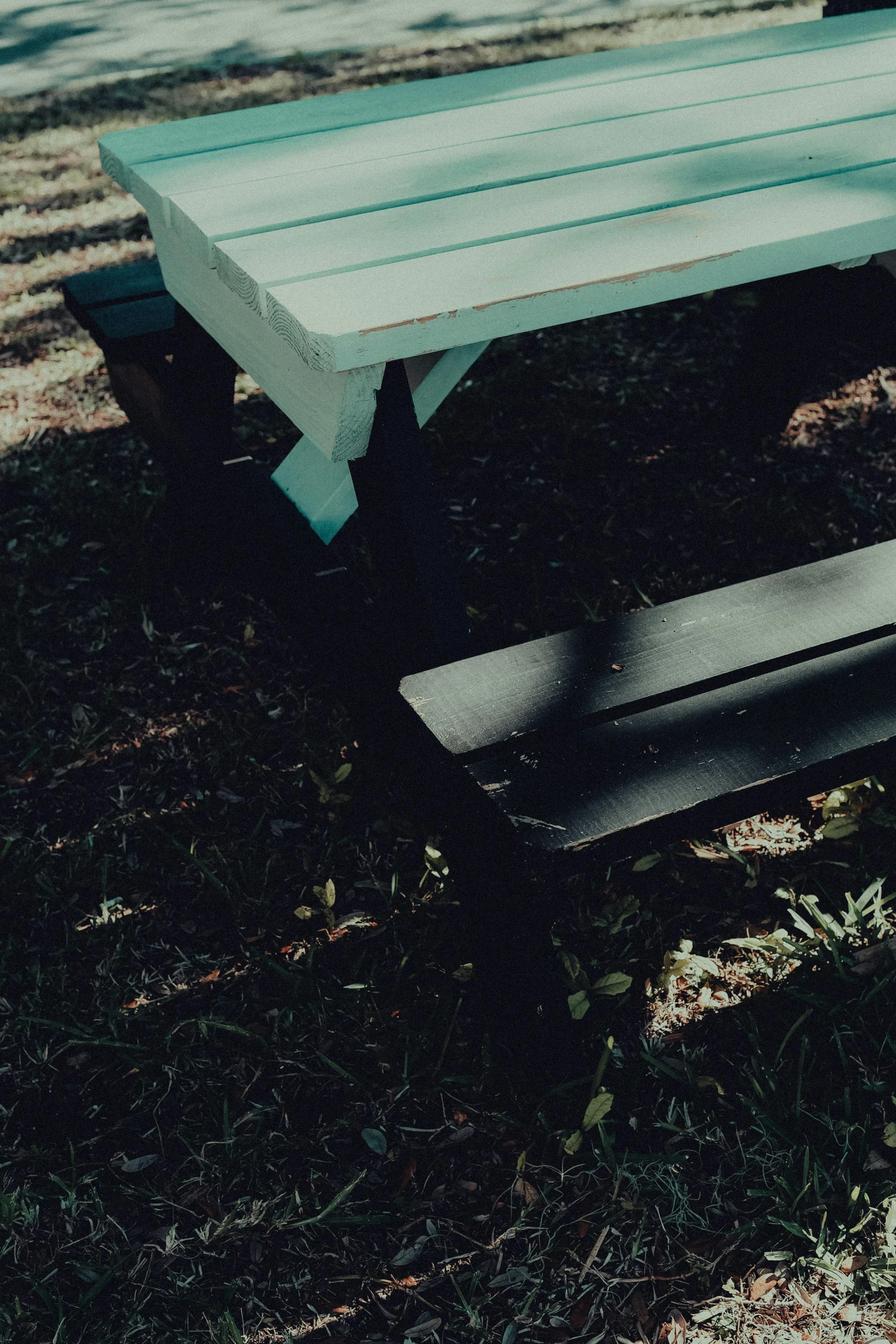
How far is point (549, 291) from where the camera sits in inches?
52.3

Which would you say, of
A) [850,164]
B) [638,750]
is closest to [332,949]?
[638,750]

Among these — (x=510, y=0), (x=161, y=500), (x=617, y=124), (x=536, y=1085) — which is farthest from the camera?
(x=510, y=0)

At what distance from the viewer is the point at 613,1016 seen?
5.73 ft

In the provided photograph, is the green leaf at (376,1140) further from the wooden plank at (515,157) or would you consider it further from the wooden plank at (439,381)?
the wooden plank at (515,157)

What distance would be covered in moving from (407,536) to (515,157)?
2.14 ft

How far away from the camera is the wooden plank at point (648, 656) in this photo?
1326 millimetres

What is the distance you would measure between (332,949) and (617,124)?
4.77 ft

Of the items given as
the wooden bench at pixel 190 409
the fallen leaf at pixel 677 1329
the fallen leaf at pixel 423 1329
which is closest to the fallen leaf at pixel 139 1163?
the fallen leaf at pixel 423 1329

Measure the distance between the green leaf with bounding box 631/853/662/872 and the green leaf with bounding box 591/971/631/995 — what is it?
0.25 meters

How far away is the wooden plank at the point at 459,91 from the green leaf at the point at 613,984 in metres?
1.49

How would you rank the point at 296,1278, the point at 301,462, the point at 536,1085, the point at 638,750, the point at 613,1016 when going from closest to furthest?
the point at 638,750 < the point at 296,1278 < the point at 536,1085 < the point at 613,1016 < the point at 301,462

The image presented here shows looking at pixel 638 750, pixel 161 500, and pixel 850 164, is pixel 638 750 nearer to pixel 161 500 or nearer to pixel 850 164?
pixel 850 164

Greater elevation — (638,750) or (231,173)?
(231,173)

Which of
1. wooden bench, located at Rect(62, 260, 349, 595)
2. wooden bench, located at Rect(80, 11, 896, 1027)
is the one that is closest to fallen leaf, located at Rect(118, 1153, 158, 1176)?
wooden bench, located at Rect(80, 11, 896, 1027)
